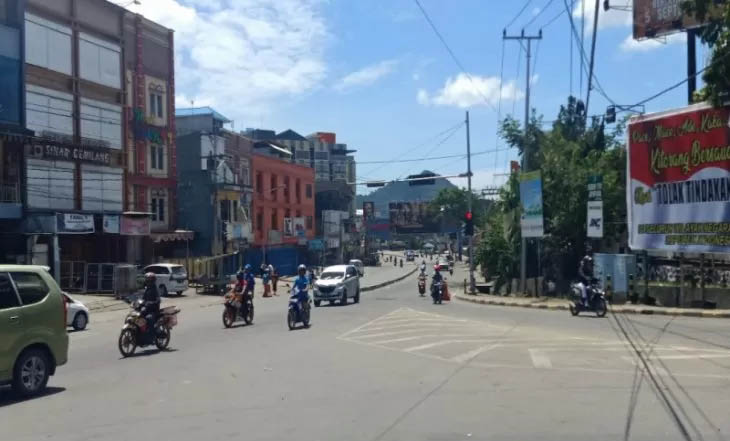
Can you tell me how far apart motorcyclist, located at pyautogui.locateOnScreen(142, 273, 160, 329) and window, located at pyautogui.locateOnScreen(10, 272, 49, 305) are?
16.1 ft

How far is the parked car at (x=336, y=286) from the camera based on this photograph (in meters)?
33.2

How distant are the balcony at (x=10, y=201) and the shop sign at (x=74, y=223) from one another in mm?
1704

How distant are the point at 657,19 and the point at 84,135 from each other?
29106mm

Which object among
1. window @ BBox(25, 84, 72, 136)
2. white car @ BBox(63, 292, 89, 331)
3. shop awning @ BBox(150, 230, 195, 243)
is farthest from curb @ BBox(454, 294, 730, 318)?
shop awning @ BBox(150, 230, 195, 243)

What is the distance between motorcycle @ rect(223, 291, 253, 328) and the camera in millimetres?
23172

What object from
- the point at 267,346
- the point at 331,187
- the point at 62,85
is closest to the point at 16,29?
the point at 62,85

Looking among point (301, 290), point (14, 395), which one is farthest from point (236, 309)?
point (14, 395)

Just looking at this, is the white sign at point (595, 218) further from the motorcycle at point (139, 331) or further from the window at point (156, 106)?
the window at point (156, 106)

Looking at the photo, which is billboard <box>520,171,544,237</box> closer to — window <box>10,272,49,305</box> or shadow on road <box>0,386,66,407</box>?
shadow on road <box>0,386,66,407</box>

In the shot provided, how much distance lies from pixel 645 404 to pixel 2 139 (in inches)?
1270

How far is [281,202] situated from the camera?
241ft

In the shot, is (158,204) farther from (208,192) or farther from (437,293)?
(437,293)

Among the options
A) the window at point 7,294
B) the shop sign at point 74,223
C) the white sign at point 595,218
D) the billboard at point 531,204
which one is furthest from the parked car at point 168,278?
the window at point 7,294

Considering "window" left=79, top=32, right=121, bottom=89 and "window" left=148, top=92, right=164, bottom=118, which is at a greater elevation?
"window" left=79, top=32, right=121, bottom=89
